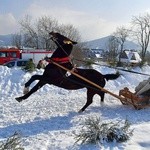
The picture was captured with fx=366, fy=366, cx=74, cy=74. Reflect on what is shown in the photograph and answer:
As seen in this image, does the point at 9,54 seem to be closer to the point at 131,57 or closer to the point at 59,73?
the point at 131,57

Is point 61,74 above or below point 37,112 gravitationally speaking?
above

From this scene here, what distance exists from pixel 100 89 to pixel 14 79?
782cm

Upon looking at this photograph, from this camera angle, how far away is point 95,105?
1152 cm

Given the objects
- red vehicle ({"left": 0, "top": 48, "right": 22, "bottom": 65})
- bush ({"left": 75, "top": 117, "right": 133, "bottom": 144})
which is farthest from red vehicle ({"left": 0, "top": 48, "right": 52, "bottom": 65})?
bush ({"left": 75, "top": 117, "right": 133, "bottom": 144})

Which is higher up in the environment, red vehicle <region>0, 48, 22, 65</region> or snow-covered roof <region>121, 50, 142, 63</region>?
red vehicle <region>0, 48, 22, 65</region>

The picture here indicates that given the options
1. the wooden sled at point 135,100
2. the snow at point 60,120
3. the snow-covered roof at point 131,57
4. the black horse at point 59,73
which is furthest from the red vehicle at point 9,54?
the black horse at point 59,73

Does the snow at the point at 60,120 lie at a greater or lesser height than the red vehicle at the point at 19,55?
greater

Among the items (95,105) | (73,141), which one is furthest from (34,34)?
(73,141)

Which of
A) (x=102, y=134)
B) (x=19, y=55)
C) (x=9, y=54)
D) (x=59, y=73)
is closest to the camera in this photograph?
(x=102, y=134)

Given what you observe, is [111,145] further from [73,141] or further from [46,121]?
[46,121]

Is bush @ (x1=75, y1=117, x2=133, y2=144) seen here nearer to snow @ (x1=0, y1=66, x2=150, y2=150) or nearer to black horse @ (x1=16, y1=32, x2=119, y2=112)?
snow @ (x1=0, y1=66, x2=150, y2=150)

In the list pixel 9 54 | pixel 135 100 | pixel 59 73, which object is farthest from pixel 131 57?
pixel 59 73

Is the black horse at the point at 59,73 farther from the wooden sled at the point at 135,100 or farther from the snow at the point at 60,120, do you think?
the wooden sled at the point at 135,100

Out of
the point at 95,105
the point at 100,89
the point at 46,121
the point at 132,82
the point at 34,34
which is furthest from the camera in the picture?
the point at 34,34
